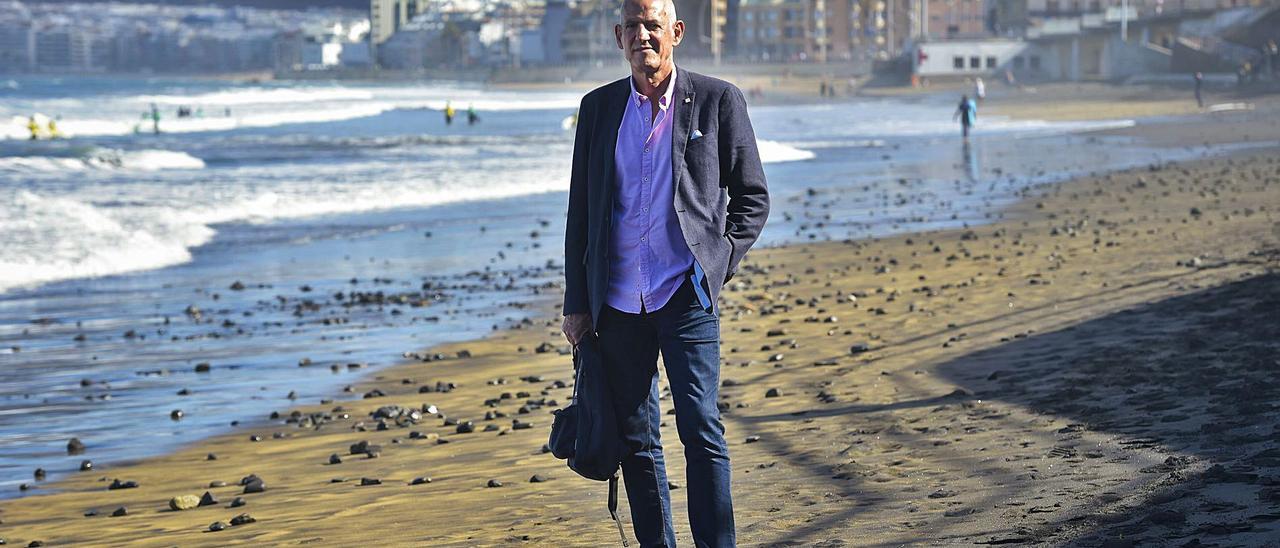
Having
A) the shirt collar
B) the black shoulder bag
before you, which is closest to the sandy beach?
the black shoulder bag

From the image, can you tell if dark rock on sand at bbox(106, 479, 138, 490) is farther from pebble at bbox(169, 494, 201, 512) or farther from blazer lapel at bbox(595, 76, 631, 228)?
blazer lapel at bbox(595, 76, 631, 228)

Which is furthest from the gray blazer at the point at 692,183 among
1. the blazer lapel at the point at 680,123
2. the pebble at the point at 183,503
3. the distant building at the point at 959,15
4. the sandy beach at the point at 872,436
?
the distant building at the point at 959,15

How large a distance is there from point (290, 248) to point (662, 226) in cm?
1630

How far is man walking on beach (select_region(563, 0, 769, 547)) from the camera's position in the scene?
4137 mm

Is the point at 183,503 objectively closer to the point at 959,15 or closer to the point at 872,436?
the point at 872,436

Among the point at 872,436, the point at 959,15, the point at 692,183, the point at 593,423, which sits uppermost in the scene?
the point at 959,15

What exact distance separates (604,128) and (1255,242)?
10320 millimetres

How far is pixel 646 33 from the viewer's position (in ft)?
13.6

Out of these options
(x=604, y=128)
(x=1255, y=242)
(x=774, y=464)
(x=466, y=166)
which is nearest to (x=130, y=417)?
(x=774, y=464)

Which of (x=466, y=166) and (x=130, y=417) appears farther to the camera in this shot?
(x=466, y=166)

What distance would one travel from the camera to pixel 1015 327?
9883mm

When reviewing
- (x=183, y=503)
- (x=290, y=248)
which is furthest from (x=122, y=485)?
(x=290, y=248)

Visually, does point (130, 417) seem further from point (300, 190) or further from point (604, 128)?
point (300, 190)

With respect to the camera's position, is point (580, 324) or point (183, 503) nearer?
point (580, 324)
